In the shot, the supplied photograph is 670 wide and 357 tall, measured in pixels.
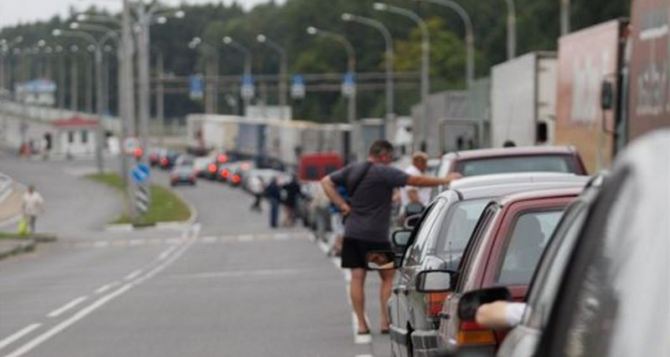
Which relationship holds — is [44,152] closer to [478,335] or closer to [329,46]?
[329,46]

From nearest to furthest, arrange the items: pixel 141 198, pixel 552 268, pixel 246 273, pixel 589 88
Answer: pixel 552 268 → pixel 589 88 → pixel 246 273 → pixel 141 198

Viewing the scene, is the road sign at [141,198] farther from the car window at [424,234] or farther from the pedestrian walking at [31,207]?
the car window at [424,234]

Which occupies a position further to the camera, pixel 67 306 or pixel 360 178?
pixel 67 306

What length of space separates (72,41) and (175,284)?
164 m

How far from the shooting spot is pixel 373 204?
1630 centimetres

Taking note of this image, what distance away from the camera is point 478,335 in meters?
8.33

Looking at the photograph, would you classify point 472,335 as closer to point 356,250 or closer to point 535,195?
point 535,195

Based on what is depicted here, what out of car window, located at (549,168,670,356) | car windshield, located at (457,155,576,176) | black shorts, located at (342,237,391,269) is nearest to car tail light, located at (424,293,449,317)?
black shorts, located at (342,237,391,269)

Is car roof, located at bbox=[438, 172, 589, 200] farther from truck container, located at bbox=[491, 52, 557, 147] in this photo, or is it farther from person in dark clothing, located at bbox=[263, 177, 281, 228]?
person in dark clothing, located at bbox=[263, 177, 281, 228]

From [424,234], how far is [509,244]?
2.67m

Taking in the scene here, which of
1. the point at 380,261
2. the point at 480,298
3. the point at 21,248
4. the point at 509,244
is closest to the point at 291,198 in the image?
the point at 21,248

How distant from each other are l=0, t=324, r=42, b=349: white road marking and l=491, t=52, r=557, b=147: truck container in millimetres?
13491

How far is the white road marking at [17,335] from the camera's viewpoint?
1688 centimetres

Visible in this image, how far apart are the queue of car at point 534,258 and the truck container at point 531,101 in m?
12.3
